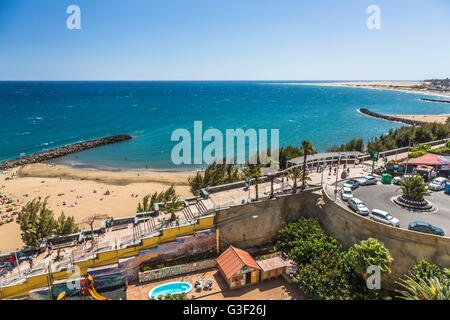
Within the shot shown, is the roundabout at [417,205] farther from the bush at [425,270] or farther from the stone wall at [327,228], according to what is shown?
the bush at [425,270]

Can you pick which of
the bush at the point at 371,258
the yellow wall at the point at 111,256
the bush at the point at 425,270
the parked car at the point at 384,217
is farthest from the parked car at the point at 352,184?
the yellow wall at the point at 111,256

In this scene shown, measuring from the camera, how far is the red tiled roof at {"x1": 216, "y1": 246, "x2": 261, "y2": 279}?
22312 mm

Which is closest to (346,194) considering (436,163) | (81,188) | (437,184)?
(437,184)

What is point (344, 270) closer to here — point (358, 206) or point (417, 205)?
point (358, 206)

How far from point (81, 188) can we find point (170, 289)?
31.9 m

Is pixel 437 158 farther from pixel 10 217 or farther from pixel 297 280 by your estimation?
pixel 10 217

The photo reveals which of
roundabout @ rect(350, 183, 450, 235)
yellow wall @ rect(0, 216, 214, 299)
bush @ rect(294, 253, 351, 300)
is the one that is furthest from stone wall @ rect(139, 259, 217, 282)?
roundabout @ rect(350, 183, 450, 235)

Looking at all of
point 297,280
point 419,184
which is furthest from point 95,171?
point 419,184

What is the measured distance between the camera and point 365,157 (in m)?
39.8

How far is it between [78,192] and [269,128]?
214 feet

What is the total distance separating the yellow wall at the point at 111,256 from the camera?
2000 cm

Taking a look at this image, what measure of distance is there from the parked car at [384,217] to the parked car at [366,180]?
7.19 metres

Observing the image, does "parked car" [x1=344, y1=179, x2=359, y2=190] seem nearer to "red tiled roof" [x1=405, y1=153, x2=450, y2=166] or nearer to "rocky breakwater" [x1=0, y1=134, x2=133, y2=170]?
"red tiled roof" [x1=405, y1=153, x2=450, y2=166]

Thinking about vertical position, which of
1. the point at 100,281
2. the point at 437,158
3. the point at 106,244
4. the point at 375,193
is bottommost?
the point at 100,281
